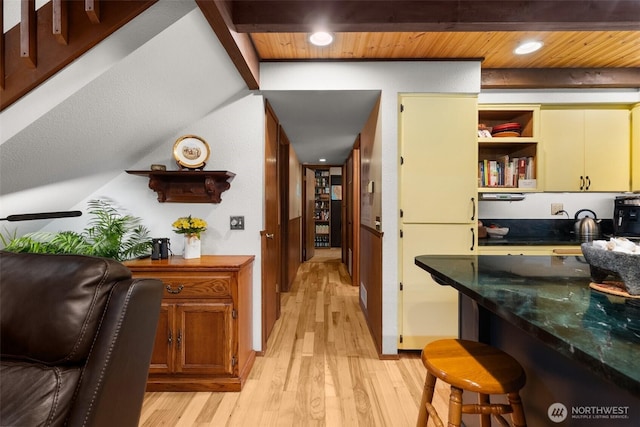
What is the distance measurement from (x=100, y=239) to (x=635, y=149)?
4.56 meters

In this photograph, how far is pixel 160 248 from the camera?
7.06 feet

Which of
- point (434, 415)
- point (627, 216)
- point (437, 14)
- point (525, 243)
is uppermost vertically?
→ point (437, 14)

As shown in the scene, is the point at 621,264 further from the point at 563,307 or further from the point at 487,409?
the point at 487,409

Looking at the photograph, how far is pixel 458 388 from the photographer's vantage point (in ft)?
3.36

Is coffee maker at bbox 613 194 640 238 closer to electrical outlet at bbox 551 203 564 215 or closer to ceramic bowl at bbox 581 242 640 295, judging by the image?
electrical outlet at bbox 551 203 564 215

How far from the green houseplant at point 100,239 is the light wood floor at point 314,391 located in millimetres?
1015

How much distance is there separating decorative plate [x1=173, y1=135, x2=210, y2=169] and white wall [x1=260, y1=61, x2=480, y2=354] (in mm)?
676

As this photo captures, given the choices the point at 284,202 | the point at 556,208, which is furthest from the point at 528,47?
the point at 284,202

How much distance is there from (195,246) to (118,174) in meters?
0.88

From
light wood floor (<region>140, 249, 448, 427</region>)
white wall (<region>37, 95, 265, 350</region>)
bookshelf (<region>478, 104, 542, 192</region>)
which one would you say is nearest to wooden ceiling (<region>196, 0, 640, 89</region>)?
bookshelf (<region>478, 104, 542, 192</region>)

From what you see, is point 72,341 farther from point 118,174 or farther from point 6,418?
point 118,174

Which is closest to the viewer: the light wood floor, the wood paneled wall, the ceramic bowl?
the ceramic bowl

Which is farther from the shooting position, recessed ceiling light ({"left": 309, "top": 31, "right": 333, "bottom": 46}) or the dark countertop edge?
the dark countertop edge

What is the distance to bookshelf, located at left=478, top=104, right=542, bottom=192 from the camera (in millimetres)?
2686
